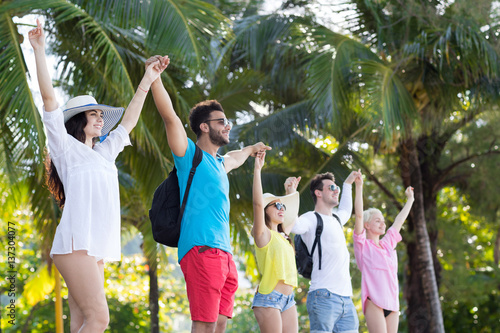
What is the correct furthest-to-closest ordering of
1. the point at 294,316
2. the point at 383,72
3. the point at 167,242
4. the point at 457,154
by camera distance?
the point at 457,154
the point at 383,72
the point at 294,316
the point at 167,242

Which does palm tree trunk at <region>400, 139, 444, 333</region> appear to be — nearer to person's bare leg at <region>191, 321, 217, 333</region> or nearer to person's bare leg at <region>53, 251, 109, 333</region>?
person's bare leg at <region>191, 321, 217, 333</region>

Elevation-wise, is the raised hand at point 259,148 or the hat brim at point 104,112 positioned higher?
the hat brim at point 104,112

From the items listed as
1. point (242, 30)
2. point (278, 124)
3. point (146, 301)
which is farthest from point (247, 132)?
point (146, 301)

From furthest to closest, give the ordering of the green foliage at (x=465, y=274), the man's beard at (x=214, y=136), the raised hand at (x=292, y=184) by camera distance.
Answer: the green foliage at (x=465, y=274) → the raised hand at (x=292, y=184) → the man's beard at (x=214, y=136)

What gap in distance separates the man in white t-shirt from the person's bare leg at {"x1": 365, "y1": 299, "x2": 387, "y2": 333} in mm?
641

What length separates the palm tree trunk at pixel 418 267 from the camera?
1181 cm

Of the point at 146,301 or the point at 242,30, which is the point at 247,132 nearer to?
the point at 242,30

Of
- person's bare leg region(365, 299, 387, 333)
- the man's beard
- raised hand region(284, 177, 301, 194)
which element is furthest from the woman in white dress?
person's bare leg region(365, 299, 387, 333)

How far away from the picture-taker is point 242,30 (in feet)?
38.3

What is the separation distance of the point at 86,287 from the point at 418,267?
31.6 ft

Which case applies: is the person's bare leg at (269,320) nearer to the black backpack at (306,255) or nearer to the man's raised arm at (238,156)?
the black backpack at (306,255)

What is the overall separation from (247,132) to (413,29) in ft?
11.4

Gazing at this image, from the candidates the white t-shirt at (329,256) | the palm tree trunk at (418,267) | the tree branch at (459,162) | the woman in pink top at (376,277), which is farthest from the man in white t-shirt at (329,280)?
the tree branch at (459,162)

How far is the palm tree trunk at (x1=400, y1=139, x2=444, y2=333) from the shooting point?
11.8 m
